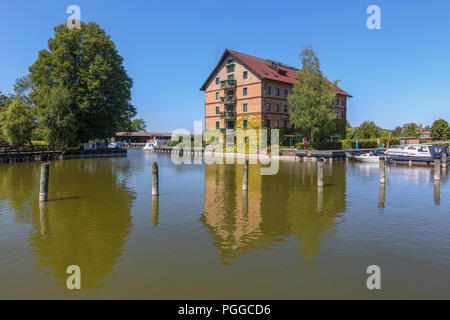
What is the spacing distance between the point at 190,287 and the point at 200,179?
762 inches

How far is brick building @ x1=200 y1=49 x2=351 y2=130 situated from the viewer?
185 feet

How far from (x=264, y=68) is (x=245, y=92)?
268 inches

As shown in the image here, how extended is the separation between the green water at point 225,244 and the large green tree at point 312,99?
32.0m

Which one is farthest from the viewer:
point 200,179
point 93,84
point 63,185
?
point 93,84

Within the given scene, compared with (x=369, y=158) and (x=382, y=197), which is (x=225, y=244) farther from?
(x=369, y=158)

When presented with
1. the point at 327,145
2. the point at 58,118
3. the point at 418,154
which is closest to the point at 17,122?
the point at 58,118

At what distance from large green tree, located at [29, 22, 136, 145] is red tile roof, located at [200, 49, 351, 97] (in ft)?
71.0

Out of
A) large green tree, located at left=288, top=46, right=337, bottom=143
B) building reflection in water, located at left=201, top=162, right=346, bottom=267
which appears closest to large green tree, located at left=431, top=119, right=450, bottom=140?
→ large green tree, located at left=288, top=46, right=337, bottom=143

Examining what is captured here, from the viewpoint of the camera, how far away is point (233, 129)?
199ft

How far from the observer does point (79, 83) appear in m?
49.2

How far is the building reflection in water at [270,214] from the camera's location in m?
10.3

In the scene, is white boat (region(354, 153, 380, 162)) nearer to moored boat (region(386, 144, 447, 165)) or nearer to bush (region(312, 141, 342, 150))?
moored boat (region(386, 144, 447, 165))

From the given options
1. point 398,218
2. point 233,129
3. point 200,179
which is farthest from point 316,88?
point 398,218

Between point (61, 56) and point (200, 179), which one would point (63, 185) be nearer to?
point (200, 179)
